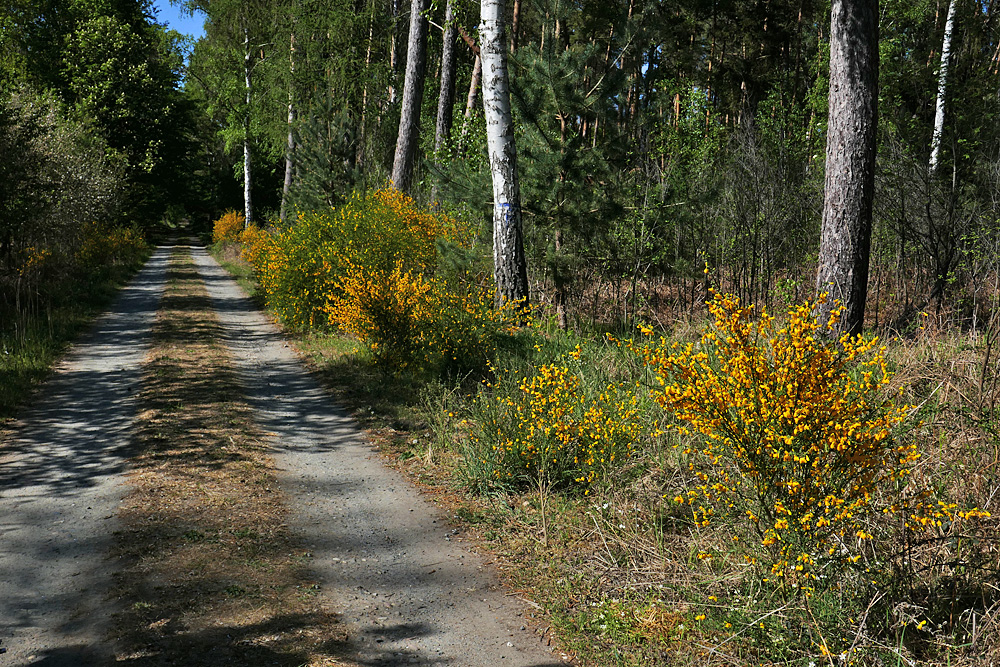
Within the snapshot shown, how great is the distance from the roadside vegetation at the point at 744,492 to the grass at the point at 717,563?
1cm

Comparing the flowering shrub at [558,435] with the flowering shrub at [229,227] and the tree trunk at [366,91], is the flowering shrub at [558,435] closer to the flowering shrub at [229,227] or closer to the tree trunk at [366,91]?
the tree trunk at [366,91]

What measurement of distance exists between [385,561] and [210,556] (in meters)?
1.05

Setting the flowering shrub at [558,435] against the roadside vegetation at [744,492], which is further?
the flowering shrub at [558,435]

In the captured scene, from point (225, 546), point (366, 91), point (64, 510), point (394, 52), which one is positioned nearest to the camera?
point (225, 546)

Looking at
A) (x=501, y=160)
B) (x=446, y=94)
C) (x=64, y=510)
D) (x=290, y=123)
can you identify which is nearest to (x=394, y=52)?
(x=290, y=123)

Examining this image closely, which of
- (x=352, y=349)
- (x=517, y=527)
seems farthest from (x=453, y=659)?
(x=352, y=349)

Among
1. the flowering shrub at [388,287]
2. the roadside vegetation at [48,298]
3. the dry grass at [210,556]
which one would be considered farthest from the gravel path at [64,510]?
the flowering shrub at [388,287]

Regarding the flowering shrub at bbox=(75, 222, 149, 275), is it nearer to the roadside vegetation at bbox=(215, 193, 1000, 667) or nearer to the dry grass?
the dry grass

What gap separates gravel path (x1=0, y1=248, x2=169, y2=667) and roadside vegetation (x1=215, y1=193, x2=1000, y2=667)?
2248 mm

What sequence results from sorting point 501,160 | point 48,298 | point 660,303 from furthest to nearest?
point 48,298, point 660,303, point 501,160

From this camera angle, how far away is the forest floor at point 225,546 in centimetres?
349

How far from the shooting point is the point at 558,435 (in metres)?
5.19

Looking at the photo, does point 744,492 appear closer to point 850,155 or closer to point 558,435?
point 558,435

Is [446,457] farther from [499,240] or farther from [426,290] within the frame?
[499,240]
